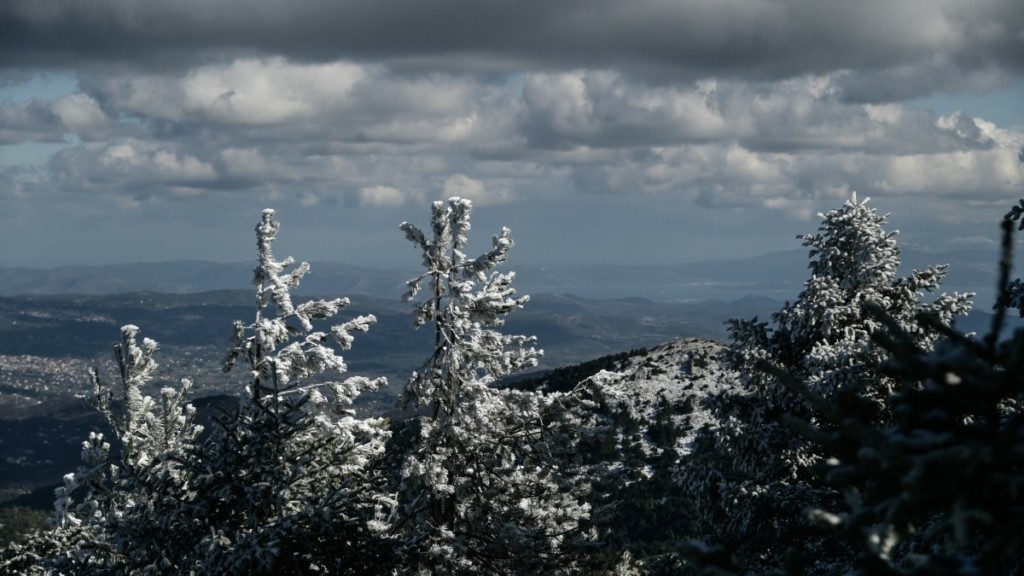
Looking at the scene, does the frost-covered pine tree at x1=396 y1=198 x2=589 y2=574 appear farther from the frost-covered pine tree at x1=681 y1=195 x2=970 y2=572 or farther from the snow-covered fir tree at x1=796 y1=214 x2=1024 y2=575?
the snow-covered fir tree at x1=796 y1=214 x2=1024 y2=575

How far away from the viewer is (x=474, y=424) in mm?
17078

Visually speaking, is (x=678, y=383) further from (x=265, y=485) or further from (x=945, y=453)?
(x=945, y=453)

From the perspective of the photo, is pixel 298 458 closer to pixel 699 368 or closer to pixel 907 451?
pixel 907 451

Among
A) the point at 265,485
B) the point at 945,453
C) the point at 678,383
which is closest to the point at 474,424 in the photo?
the point at 265,485

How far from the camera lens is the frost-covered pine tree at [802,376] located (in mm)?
18203

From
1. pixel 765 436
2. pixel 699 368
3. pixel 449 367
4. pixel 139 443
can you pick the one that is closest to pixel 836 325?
pixel 765 436

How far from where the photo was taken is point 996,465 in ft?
14.7

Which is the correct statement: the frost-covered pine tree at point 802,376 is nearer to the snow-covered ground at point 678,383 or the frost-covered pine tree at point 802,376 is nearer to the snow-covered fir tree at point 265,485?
the snow-covered fir tree at point 265,485

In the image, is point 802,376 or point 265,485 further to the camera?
point 802,376

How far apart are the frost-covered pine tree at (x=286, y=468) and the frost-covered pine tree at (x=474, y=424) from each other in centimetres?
146

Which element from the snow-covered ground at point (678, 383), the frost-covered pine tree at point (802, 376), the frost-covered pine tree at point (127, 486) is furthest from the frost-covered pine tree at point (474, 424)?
the snow-covered ground at point (678, 383)

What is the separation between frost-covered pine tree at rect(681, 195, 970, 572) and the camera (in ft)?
59.7

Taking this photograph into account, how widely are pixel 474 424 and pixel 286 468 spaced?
179 inches

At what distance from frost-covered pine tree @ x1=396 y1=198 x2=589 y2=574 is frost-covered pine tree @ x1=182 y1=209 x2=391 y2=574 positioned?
4.80 ft
